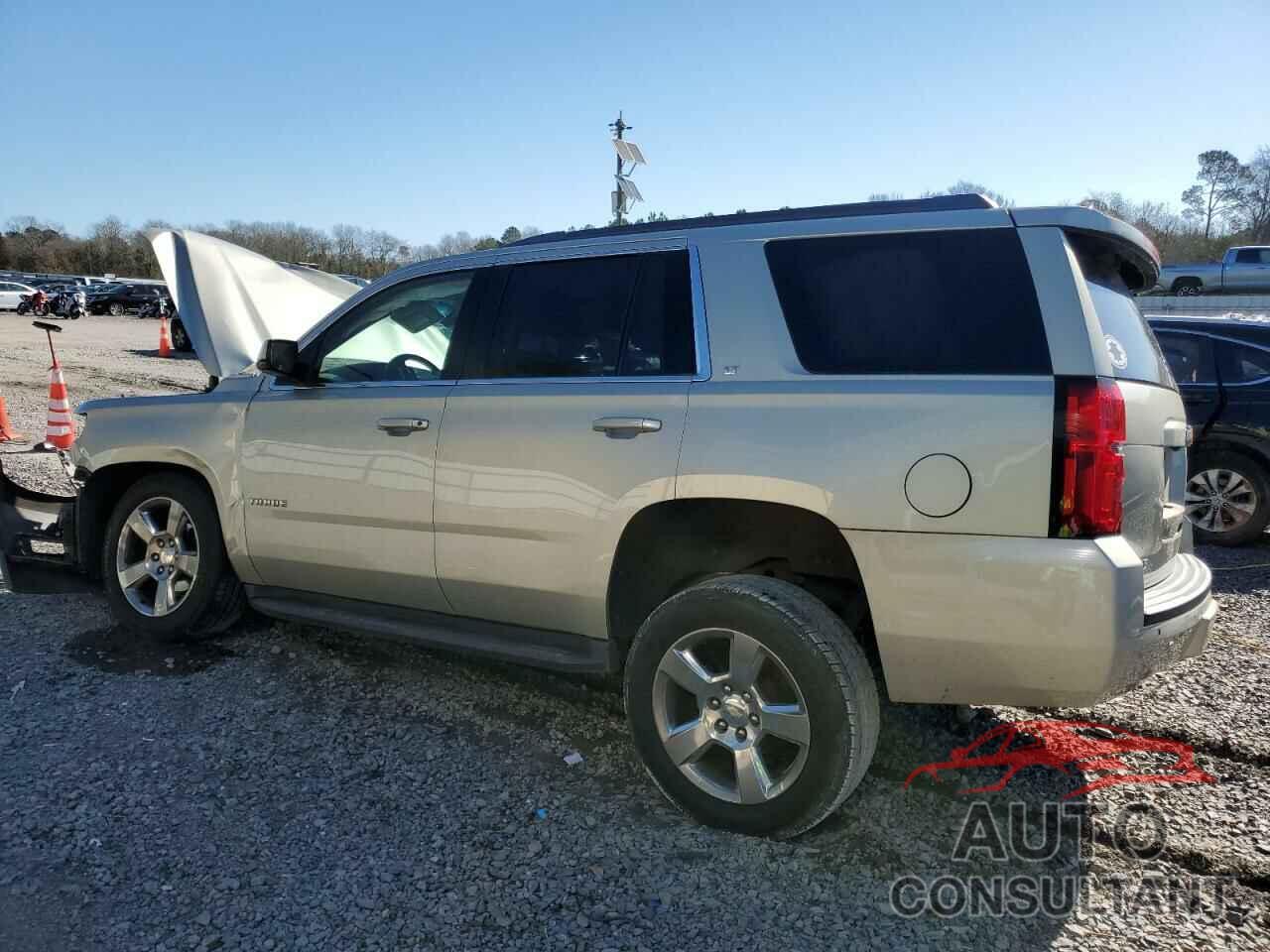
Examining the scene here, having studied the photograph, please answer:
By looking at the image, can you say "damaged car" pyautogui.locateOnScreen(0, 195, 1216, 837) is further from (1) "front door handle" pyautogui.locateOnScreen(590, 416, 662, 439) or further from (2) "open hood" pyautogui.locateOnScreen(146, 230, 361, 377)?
(2) "open hood" pyautogui.locateOnScreen(146, 230, 361, 377)

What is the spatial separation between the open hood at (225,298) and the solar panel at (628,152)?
10309 millimetres

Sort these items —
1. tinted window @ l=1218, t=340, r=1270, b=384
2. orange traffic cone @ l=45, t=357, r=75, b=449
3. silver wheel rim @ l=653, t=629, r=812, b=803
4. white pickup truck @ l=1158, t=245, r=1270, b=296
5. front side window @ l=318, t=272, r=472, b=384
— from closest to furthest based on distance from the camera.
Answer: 1. silver wheel rim @ l=653, t=629, r=812, b=803
2. front side window @ l=318, t=272, r=472, b=384
3. tinted window @ l=1218, t=340, r=1270, b=384
4. orange traffic cone @ l=45, t=357, r=75, b=449
5. white pickup truck @ l=1158, t=245, r=1270, b=296

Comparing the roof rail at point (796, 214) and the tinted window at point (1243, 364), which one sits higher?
the roof rail at point (796, 214)

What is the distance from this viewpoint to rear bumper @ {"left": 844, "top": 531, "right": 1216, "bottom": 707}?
7.95 feet

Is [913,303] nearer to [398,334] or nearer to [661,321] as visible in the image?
[661,321]

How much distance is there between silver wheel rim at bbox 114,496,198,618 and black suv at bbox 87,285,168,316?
46.8 metres

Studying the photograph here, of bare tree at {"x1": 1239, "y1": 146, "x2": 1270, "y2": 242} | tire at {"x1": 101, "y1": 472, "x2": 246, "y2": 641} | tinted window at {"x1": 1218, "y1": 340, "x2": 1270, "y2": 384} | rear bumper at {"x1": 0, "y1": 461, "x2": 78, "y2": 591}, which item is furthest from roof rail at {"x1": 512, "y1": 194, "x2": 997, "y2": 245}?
bare tree at {"x1": 1239, "y1": 146, "x2": 1270, "y2": 242}

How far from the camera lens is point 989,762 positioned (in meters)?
3.40

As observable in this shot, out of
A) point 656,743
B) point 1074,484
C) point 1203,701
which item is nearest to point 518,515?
point 656,743

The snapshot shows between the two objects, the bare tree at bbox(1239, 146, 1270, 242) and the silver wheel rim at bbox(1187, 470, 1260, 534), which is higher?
the bare tree at bbox(1239, 146, 1270, 242)

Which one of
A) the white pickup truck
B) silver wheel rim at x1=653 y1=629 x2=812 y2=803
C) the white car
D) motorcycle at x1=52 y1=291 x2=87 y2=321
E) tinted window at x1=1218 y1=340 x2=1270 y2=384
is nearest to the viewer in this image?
silver wheel rim at x1=653 y1=629 x2=812 y2=803

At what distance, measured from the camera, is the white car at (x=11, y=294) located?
41.2m

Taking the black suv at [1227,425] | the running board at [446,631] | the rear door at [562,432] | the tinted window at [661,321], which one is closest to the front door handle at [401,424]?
the rear door at [562,432]

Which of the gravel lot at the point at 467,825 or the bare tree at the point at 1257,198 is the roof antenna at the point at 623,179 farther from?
the bare tree at the point at 1257,198
